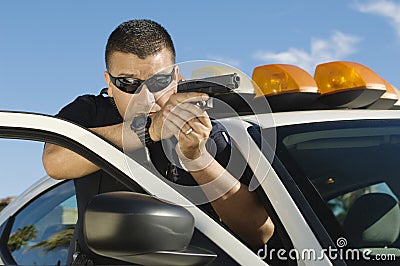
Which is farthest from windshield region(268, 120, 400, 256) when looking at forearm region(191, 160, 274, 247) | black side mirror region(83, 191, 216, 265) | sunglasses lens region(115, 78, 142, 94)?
black side mirror region(83, 191, 216, 265)

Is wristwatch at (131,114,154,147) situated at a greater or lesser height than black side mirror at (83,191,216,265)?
greater

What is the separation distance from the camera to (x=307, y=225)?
7.56 ft

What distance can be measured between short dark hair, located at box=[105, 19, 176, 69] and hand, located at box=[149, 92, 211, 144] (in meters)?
0.46

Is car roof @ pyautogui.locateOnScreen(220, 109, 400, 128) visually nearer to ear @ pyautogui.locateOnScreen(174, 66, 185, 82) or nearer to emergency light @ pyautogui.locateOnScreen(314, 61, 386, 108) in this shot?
emergency light @ pyautogui.locateOnScreen(314, 61, 386, 108)

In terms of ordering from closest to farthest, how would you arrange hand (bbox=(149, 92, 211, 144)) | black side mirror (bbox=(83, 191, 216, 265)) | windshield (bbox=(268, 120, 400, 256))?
black side mirror (bbox=(83, 191, 216, 265)), hand (bbox=(149, 92, 211, 144)), windshield (bbox=(268, 120, 400, 256))

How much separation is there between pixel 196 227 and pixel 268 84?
84cm

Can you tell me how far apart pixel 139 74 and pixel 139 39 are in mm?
165

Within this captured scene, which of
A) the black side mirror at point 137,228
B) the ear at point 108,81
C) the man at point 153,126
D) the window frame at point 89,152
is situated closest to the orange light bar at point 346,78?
the man at point 153,126

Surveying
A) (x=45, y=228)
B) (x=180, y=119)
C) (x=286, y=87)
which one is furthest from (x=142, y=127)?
(x=45, y=228)

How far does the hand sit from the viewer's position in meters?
2.12

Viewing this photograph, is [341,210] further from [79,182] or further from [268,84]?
[79,182]

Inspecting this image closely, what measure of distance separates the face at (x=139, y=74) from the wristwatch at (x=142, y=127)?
44 mm

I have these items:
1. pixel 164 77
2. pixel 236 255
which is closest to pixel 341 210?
pixel 236 255

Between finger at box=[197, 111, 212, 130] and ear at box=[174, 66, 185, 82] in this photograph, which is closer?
finger at box=[197, 111, 212, 130]
